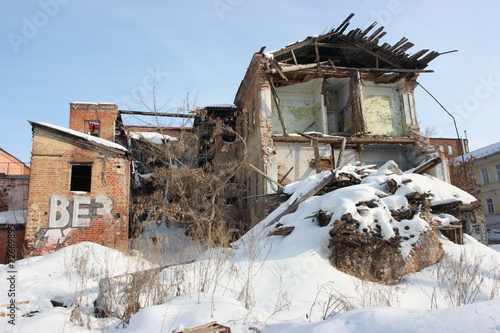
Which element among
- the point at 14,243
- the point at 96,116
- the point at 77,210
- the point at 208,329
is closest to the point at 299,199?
the point at 208,329

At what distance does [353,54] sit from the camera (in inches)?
677

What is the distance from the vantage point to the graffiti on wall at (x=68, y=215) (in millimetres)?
12041

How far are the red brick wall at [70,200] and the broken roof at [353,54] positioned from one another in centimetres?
826

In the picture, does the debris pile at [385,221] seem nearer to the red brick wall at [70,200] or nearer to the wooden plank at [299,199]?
the wooden plank at [299,199]

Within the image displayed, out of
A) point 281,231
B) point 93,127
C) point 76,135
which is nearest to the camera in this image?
point 281,231

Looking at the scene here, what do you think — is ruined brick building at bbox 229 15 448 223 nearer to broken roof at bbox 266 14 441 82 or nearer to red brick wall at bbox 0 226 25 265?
broken roof at bbox 266 14 441 82

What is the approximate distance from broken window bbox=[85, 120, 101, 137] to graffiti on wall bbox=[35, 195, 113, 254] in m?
8.08

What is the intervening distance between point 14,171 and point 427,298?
40.3 meters

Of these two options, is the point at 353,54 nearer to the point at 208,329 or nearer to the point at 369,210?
the point at 369,210

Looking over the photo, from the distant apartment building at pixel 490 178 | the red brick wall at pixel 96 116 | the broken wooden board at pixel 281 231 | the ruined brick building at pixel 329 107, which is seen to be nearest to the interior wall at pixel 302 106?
the ruined brick building at pixel 329 107

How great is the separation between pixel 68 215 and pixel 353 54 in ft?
48.0

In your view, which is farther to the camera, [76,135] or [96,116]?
[96,116]

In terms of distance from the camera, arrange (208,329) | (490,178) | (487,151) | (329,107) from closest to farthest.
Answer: (208,329)
(329,107)
(490,178)
(487,151)

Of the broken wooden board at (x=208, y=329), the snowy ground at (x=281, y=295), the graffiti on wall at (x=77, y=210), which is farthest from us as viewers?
the graffiti on wall at (x=77, y=210)
